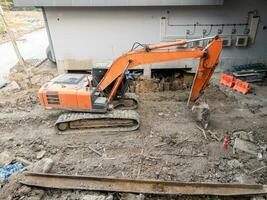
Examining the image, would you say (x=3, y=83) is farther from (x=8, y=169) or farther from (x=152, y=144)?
(x=152, y=144)

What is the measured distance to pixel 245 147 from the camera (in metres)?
6.31

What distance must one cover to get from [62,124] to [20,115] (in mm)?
2101

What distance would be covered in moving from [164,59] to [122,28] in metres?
3.99

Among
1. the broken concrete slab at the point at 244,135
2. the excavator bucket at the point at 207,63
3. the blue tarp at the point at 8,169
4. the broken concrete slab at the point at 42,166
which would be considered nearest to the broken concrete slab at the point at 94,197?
the broken concrete slab at the point at 42,166

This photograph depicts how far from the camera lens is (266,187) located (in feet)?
16.1

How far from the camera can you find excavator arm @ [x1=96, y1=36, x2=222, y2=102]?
6.84m

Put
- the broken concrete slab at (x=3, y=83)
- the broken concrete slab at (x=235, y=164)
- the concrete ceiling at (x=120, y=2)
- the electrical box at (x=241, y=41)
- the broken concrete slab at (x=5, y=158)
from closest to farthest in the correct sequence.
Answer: the broken concrete slab at (x=235, y=164)
the broken concrete slab at (x=5, y=158)
the concrete ceiling at (x=120, y=2)
the electrical box at (x=241, y=41)
the broken concrete slab at (x=3, y=83)

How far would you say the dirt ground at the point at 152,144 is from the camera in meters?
5.61

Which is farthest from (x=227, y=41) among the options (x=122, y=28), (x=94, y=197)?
(x=94, y=197)

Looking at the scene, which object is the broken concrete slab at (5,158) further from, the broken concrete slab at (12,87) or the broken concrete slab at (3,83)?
the broken concrete slab at (3,83)

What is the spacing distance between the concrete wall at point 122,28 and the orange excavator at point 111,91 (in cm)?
336

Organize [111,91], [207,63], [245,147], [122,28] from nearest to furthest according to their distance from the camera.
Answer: [245,147], [207,63], [111,91], [122,28]

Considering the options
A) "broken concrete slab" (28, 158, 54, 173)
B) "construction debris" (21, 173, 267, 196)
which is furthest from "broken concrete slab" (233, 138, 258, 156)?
"broken concrete slab" (28, 158, 54, 173)

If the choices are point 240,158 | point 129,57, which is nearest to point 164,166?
point 240,158
